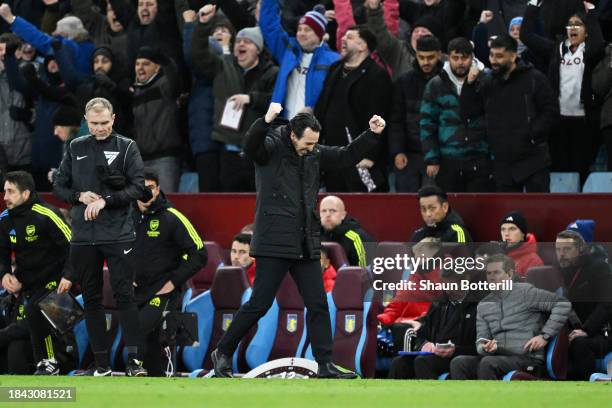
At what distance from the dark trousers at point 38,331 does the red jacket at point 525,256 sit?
4.33m

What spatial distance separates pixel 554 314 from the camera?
38.1ft

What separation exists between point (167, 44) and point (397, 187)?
135 inches

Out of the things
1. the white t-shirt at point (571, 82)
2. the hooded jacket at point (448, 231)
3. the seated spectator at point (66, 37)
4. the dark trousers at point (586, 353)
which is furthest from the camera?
the seated spectator at point (66, 37)

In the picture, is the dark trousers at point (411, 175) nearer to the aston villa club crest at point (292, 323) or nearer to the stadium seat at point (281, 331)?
the stadium seat at point (281, 331)

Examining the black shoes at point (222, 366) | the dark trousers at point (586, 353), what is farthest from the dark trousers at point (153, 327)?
the dark trousers at point (586, 353)

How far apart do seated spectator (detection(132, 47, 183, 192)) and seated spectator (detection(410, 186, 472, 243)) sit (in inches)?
146

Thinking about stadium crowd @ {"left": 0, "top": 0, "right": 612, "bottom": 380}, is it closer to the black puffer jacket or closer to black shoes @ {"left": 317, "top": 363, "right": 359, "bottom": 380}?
the black puffer jacket

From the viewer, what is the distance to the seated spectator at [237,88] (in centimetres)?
1548

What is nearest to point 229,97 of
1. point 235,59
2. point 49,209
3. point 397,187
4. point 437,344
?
point 235,59

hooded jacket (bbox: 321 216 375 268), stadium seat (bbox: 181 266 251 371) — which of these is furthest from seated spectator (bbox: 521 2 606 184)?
stadium seat (bbox: 181 266 251 371)

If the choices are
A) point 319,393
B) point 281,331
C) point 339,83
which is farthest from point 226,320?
point 319,393

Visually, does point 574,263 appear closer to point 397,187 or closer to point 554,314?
point 554,314

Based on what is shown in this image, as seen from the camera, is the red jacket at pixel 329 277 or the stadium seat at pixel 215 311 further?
the stadium seat at pixel 215 311

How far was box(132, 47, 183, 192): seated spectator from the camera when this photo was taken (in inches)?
621
